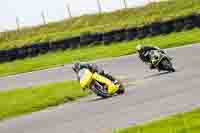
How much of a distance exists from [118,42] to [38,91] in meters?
15.2

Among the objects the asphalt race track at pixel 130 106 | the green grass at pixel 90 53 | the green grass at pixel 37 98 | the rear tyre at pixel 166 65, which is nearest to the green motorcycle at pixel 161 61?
the rear tyre at pixel 166 65

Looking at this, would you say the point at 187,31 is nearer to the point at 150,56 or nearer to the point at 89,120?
the point at 150,56

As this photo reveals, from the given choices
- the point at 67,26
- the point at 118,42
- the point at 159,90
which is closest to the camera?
the point at 159,90

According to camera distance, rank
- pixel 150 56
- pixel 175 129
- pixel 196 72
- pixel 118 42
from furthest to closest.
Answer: pixel 118 42
pixel 150 56
pixel 196 72
pixel 175 129

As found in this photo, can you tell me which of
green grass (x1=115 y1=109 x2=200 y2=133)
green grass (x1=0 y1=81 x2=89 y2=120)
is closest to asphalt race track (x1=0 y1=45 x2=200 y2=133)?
green grass (x1=115 y1=109 x2=200 y2=133)

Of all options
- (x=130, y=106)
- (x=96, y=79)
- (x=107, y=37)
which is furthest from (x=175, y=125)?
(x=107, y=37)

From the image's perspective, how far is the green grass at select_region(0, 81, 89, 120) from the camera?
65.8 ft

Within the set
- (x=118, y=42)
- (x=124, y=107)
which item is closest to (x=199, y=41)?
(x=118, y=42)

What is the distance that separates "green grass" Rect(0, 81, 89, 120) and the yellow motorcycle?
1583 mm

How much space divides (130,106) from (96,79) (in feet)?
12.3

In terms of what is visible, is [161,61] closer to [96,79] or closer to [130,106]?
[96,79]

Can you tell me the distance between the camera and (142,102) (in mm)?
15352

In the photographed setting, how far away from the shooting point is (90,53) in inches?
1464

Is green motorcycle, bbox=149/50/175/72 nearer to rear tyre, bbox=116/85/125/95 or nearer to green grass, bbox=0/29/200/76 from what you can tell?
rear tyre, bbox=116/85/125/95
